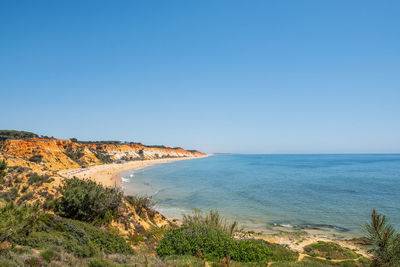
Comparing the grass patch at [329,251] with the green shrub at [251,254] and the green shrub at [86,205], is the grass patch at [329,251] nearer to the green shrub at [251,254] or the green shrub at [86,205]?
the green shrub at [251,254]

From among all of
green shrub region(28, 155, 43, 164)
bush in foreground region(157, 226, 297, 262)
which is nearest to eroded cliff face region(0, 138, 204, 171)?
green shrub region(28, 155, 43, 164)

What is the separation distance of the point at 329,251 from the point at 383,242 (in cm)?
1129

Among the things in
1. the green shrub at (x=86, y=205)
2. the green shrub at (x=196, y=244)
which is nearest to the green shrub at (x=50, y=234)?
the green shrub at (x=196, y=244)

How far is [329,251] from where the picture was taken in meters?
14.8

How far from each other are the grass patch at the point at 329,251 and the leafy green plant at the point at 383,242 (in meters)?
9.55

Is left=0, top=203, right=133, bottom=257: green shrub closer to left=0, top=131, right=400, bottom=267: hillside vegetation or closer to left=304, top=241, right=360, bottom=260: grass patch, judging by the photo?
left=0, top=131, right=400, bottom=267: hillside vegetation

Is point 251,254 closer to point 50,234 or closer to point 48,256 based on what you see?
point 48,256

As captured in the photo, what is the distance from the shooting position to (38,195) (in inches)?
594

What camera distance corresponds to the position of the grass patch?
13951 millimetres

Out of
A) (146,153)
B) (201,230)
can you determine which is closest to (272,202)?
(201,230)

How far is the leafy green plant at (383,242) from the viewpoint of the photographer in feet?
Result: 17.8

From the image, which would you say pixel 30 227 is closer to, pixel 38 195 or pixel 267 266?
pixel 38 195

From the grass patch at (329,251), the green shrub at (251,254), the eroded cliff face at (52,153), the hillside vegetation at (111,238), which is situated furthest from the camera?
the eroded cliff face at (52,153)

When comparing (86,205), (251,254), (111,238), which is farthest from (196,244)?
(86,205)
